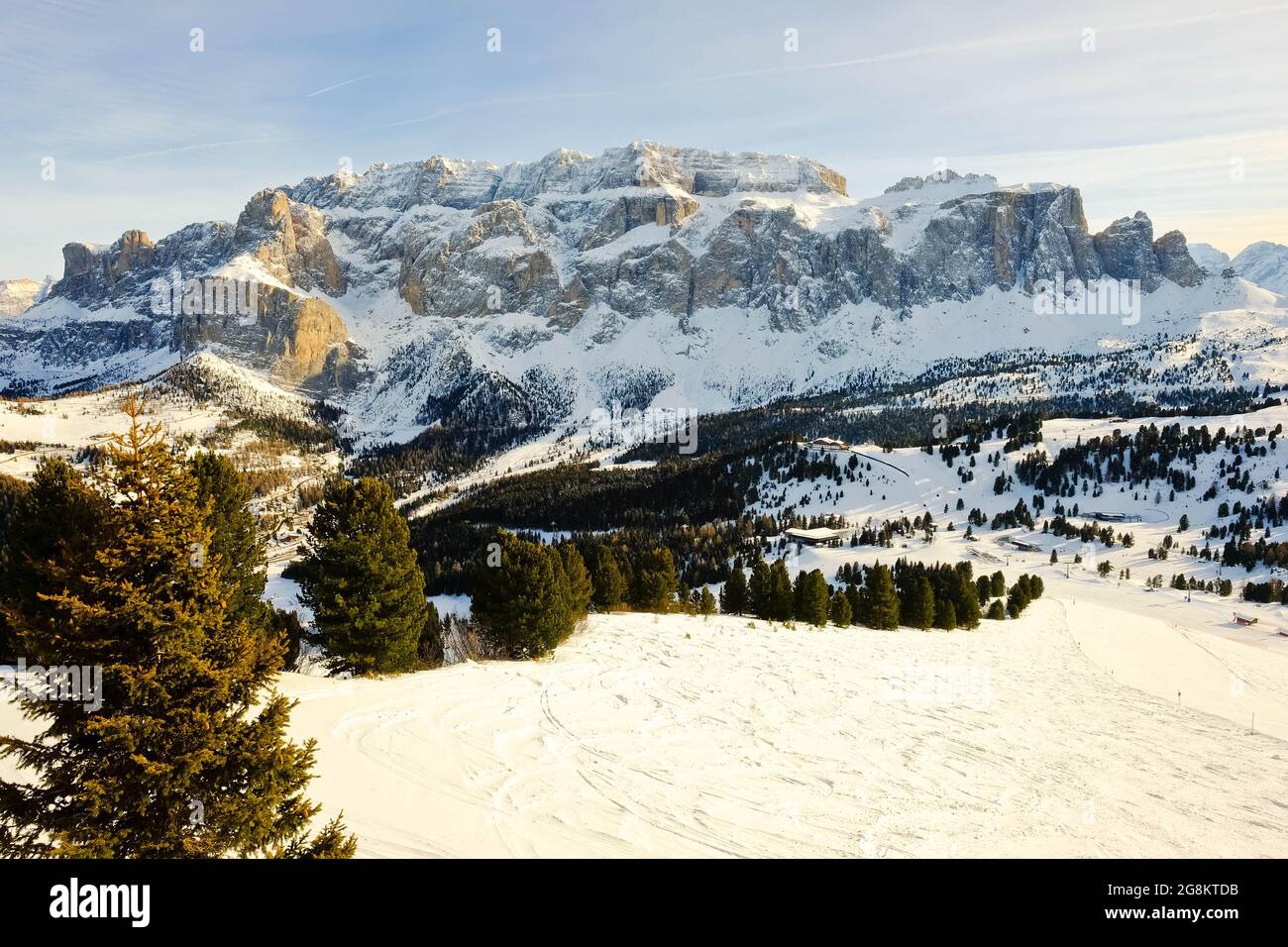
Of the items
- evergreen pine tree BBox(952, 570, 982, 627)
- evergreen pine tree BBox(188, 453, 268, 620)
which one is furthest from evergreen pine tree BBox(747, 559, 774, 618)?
evergreen pine tree BBox(188, 453, 268, 620)

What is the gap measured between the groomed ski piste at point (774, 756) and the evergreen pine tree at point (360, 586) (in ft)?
6.56

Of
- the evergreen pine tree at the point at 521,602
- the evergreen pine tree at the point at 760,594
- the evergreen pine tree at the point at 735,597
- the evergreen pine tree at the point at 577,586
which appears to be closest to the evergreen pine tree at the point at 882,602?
the evergreen pine tree at the point at 760,594

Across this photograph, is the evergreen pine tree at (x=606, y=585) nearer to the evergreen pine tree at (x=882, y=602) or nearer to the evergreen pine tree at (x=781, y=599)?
the evergreen pine tree at (x=781, y=599)

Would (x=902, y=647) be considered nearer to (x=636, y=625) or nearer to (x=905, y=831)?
(x=636, y=625)

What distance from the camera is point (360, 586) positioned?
25.0 m

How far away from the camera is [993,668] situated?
41.1 m

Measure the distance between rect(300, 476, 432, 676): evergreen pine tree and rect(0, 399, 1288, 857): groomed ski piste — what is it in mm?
1999

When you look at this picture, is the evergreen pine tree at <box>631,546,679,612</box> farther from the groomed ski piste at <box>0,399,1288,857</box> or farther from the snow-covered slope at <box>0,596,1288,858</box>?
the snow-covered slope at <box>0,596,1288,858</box>

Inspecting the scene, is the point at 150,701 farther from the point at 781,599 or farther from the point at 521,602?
the point at 781,599

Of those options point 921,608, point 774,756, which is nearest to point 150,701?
point 774,756

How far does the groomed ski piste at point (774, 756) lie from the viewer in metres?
13.6

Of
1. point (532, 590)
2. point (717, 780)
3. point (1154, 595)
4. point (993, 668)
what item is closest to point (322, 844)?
point (717, 780)

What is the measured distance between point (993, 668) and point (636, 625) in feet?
71.1

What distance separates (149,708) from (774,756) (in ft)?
49.5
